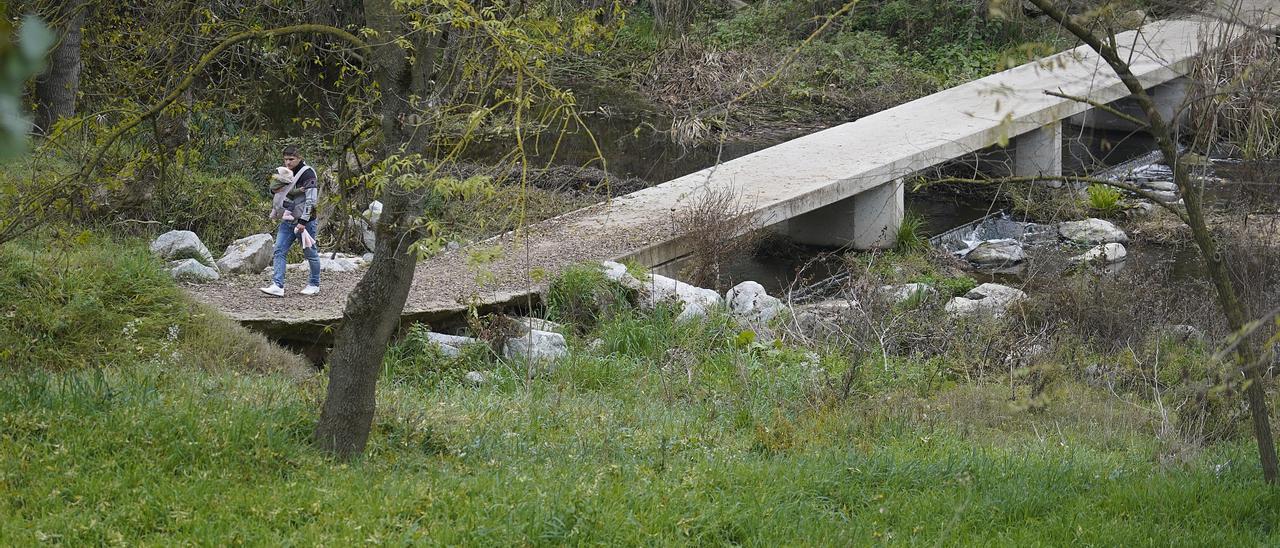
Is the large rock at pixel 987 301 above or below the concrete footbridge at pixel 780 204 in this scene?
below

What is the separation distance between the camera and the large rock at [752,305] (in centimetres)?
960

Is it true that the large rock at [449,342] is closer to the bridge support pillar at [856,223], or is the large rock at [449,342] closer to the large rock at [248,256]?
the large rock at [248,256]

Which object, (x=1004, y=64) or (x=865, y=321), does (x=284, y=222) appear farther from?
(x=1004, y=64)

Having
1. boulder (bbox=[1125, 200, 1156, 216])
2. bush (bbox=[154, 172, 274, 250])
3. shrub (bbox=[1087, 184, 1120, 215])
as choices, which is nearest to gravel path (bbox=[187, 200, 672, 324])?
bush (bbox=[154, 172, 274, 250])

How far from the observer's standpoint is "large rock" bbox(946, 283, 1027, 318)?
9914 millimetres

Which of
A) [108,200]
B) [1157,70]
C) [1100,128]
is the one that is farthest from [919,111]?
[108,200]

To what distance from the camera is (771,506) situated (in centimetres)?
468

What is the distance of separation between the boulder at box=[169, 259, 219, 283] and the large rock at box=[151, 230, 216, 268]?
15.2 inches

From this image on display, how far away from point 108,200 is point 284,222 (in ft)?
9.71

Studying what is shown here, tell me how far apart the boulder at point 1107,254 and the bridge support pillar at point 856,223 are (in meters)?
2.14

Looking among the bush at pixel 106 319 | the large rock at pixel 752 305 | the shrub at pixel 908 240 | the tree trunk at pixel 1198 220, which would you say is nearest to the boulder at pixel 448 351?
the bush at pixel 106 319

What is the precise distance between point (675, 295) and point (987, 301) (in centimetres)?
303

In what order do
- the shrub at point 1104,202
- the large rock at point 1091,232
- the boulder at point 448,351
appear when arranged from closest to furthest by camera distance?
the boulder at point 448,351
the large rock at point 1091,232
the shrub at point 1104,202

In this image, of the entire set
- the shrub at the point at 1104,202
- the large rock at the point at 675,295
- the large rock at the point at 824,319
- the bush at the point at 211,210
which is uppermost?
the bush at the point at 211,210
